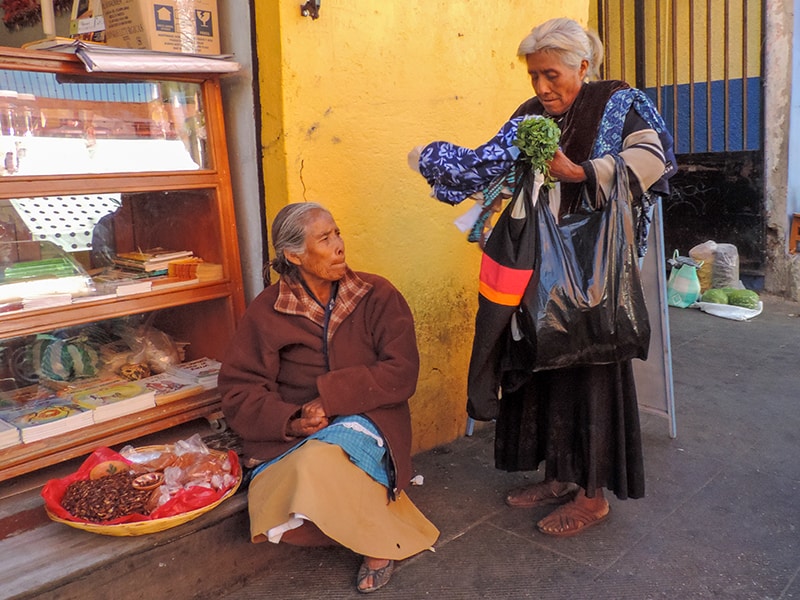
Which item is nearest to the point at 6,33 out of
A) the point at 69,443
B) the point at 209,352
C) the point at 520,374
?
the point at 209,352

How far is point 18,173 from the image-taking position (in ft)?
8.36

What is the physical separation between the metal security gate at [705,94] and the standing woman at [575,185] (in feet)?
13.2

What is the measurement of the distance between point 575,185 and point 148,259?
1.76 metres

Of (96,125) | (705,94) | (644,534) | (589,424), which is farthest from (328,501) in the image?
(705,94)

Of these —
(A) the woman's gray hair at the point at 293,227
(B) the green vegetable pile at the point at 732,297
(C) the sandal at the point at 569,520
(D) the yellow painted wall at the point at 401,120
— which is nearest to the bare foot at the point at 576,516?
(C) the sandal at the point at 569,520

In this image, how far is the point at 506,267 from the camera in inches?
93.0

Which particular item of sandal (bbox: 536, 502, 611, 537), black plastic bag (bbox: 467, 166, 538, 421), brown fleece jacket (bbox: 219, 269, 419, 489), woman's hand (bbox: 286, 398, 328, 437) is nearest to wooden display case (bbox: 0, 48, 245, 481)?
brown fleece jacket (bbox: 219, 269, 419, 489)

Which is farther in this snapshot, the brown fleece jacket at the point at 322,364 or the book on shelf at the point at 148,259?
the book on shelf at the point at 148,259

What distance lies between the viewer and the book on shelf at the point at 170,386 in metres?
2.95

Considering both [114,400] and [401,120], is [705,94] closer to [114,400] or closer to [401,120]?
[401,120]

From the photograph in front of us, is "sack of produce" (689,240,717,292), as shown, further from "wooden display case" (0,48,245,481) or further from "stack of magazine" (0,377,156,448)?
"stack of magazine" (0,377,156,448)

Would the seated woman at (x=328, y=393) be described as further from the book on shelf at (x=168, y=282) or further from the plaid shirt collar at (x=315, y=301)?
the book on shelf at (x=168, y=282)

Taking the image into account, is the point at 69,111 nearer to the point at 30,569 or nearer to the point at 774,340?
the point at 30,569

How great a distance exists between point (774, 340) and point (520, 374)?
130 inches
